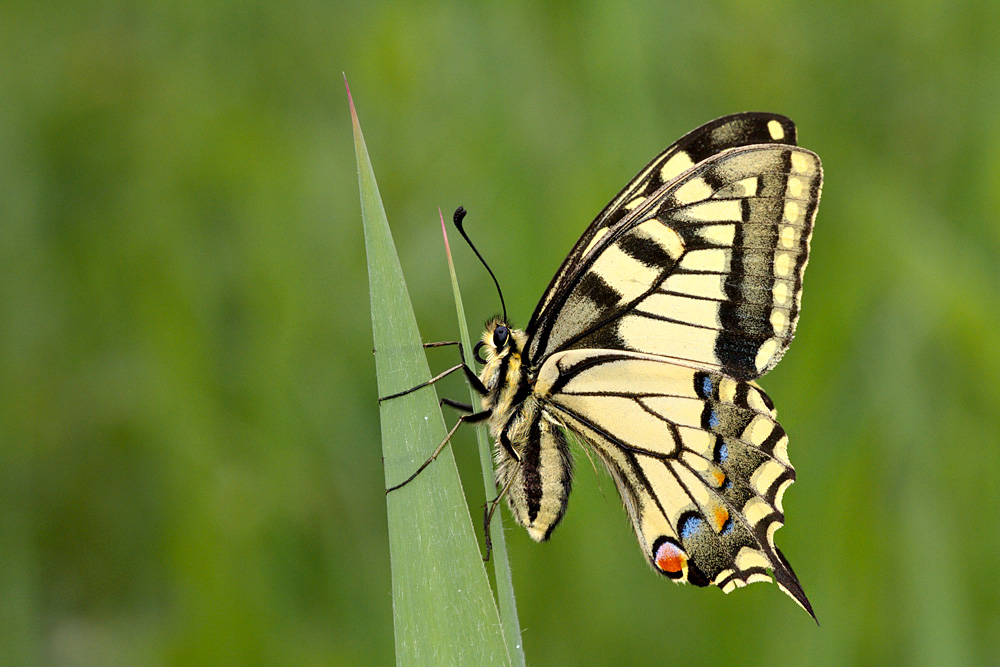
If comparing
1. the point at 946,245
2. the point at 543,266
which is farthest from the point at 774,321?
the point at 946,245

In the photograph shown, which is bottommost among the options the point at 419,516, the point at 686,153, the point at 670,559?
the point at 670,559

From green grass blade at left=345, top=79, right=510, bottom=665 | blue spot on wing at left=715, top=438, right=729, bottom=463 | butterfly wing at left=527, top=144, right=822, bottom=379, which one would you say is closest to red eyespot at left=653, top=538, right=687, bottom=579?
blue spot on wing at left=715, top=438, right=729, bottom=463

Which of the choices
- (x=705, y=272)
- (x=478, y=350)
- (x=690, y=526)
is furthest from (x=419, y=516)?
(x=705, y=272)

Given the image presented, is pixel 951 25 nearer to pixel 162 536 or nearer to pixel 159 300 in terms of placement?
pixel 159 300

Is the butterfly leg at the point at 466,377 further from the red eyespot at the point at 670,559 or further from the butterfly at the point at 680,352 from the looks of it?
the red eyespot at the point at 670,559

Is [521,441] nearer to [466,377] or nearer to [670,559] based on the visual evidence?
[466,377]

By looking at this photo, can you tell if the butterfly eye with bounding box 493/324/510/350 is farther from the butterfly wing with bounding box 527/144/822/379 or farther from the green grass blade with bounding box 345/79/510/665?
the green grass blade with bounding box 345/79/510/665

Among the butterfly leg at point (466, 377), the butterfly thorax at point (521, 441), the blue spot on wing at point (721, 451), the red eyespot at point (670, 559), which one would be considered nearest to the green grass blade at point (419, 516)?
the butterfly leg at point (466, 377)
